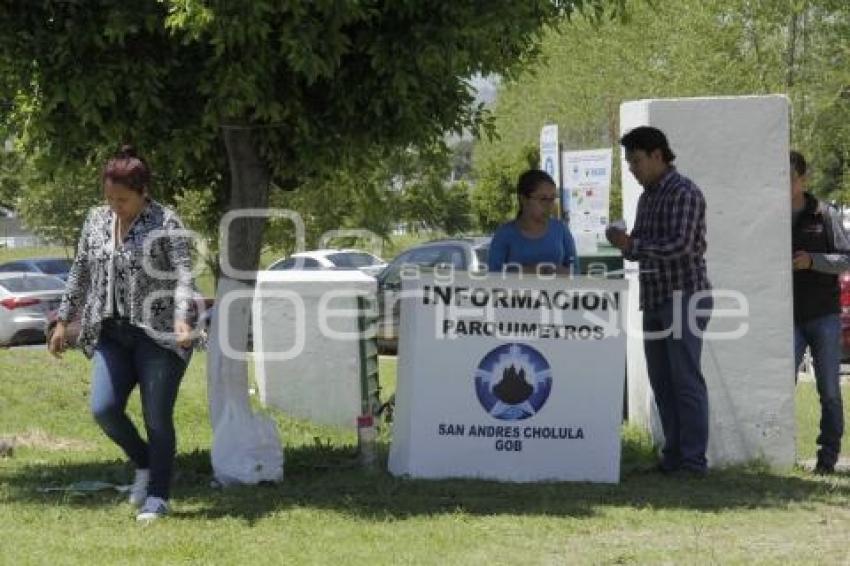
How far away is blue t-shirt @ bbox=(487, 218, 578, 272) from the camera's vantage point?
8.09 m

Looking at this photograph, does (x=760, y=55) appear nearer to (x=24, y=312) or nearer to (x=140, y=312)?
(x=24, y=312)

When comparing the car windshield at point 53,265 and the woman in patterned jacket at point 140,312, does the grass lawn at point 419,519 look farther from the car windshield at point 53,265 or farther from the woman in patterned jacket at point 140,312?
the car windshield at point 53,265

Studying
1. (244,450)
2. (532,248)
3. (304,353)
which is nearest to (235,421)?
(244,450)

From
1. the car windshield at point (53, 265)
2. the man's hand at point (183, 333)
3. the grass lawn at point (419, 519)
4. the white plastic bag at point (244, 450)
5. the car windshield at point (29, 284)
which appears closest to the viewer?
the grass lawn at point (419, 519)

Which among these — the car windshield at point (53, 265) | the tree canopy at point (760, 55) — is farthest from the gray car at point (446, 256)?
the car windshield at point (53, 265)

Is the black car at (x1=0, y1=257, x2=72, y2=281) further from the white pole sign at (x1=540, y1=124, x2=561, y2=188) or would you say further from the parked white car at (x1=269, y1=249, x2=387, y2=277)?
the white pole sign at (x1=540, y1=124, x2=561, y2=188)

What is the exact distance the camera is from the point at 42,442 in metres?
10.4

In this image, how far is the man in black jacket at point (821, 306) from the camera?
8.59 metres

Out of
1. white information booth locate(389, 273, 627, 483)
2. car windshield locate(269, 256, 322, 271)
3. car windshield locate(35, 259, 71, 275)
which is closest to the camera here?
white information booth locate(389, 273, 627, 483)

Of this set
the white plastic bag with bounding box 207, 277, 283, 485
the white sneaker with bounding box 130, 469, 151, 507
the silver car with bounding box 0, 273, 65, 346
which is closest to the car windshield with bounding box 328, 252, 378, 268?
the silver car with bounding box 0, 273, 65, 346

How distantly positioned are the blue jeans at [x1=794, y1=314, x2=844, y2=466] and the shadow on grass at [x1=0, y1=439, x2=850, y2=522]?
33 centimetres

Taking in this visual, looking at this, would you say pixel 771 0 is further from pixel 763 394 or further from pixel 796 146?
pixel 763 394

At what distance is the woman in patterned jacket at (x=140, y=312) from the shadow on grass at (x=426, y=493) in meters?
0.51

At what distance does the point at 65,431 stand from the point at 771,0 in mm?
18175
